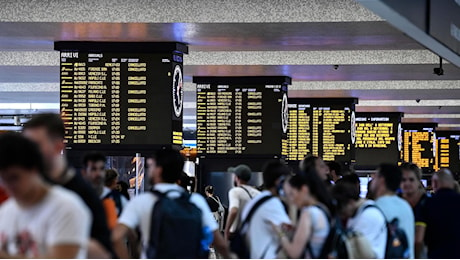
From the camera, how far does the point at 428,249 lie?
8.51 meters

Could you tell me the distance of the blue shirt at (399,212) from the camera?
25.3 feet

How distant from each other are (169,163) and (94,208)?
4.88 ft

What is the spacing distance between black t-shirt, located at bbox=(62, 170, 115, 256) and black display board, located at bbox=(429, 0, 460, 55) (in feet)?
12.5

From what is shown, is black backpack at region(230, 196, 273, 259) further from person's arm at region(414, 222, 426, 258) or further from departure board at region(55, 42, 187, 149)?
departure board at region(55, 42, 187, 149)

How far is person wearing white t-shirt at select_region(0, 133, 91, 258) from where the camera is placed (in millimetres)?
3859

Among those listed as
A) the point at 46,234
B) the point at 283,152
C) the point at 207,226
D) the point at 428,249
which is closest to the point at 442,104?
the point at 283,152

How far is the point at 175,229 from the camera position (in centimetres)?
626

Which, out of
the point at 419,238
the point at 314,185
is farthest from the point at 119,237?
the point at 419,238

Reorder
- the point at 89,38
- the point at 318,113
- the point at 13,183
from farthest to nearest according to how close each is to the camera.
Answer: the point at 318,113
the point at 89,38
the point at 13,183

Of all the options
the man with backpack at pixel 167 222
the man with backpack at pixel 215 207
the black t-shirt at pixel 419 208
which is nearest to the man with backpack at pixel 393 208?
the black t-shirt at pixel 419 208

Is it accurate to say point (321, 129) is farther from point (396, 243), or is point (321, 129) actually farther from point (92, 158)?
point (92, 158)

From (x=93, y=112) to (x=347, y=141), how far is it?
1081 centimetres

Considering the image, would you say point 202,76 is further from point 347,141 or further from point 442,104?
point 442,104

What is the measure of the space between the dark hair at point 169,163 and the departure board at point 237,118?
46.2 ft
